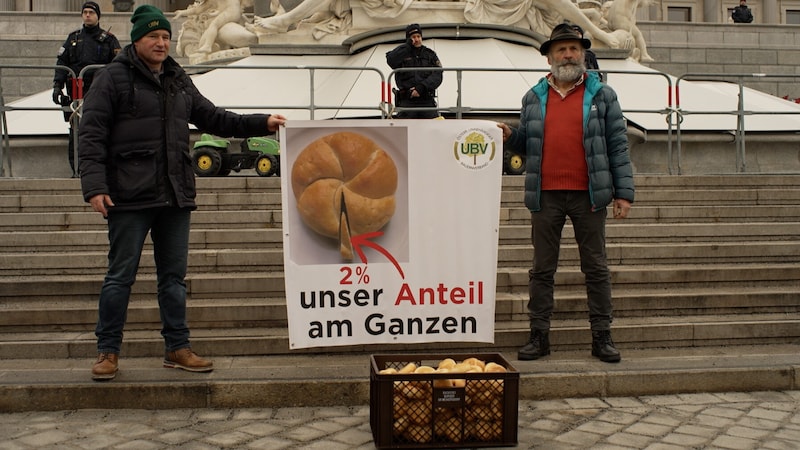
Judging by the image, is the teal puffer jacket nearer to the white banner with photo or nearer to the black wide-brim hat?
the black wide-brim hat

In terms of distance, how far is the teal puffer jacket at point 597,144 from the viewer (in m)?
5.46

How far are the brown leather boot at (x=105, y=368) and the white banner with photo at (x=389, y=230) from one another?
→ 103cm

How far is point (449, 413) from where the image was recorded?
4.28 m

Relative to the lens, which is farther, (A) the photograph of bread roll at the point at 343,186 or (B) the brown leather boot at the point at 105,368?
(A) the photograph of bread roll at the point at 343,186

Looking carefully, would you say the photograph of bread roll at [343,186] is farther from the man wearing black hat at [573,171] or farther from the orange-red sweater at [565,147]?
the orange-red sweater at [565,147]

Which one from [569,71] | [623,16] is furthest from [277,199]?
[623,16]

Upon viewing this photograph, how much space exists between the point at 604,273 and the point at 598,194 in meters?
0.52

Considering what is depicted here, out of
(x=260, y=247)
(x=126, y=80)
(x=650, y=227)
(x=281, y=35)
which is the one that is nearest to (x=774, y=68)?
(x=281, y=35)

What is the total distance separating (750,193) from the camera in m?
8.59

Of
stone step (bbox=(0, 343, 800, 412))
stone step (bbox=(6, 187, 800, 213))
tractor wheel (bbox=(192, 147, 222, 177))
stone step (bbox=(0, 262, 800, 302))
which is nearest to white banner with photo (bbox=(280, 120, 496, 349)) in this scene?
stone step (bbox=(0, 343, 800, 412))

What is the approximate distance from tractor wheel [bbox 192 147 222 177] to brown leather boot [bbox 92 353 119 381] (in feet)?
17.5

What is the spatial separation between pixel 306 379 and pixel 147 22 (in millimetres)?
2248

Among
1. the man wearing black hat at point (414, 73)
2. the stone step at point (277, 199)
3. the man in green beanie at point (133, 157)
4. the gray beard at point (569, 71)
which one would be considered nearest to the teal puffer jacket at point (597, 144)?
the gray beard at point (569, 71)

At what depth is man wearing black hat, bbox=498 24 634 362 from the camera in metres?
5.49
